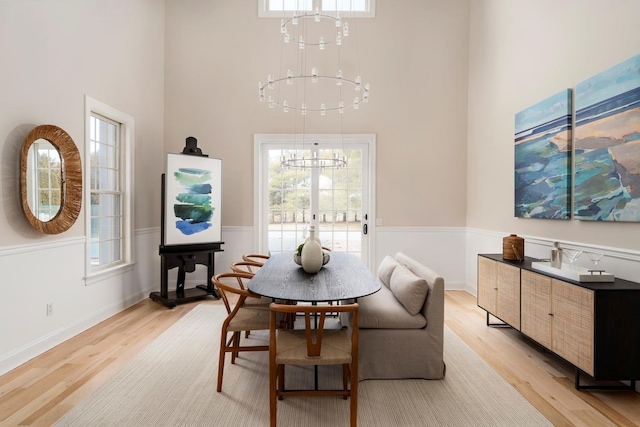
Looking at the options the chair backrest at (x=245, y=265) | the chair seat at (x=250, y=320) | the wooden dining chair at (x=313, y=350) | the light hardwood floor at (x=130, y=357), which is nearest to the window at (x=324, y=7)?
the chair backrest at (x=245, y=265)

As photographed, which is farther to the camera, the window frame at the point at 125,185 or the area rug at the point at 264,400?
the window frame at the point at 125,185

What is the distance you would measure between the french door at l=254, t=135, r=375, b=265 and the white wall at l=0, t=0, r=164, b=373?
1708 millimetres

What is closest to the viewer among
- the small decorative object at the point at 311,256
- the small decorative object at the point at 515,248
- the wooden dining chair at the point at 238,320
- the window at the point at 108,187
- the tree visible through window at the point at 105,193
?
the wooden dining chair at the point at 238,320

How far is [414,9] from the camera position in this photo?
5.57 meters

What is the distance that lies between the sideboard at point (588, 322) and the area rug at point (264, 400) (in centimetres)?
50

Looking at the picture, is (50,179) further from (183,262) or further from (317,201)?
(317,201)

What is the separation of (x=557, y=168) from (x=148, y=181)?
191 inches

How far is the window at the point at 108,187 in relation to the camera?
4.01m

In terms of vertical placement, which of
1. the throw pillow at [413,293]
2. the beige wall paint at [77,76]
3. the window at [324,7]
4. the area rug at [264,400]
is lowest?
the area rug at [264,400]

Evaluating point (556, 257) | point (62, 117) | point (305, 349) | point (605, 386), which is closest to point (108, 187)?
point (62, 117)

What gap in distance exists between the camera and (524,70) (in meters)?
4.13

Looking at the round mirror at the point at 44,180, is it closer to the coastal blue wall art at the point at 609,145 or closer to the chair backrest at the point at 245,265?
the chair backrest at the point at 245,265

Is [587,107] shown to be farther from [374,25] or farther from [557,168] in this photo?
[374,25]

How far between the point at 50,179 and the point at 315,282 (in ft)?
8.32
